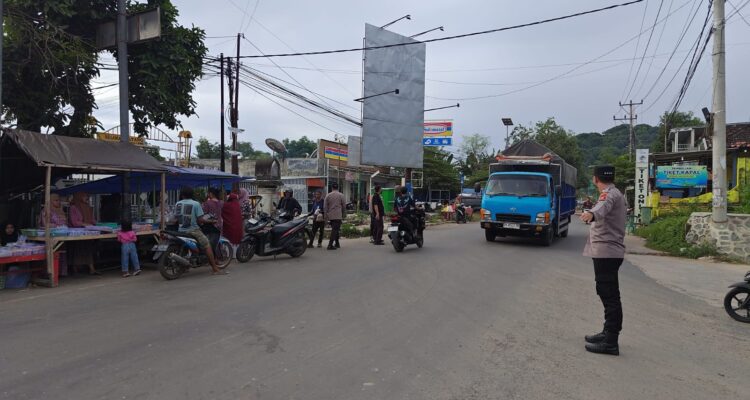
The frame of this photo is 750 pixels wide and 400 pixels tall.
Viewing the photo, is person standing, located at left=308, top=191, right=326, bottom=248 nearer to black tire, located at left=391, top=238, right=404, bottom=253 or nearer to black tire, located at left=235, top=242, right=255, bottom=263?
black tire, located at left=391, top=238, right=404, bottom=253

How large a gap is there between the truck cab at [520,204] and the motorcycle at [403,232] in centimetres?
232

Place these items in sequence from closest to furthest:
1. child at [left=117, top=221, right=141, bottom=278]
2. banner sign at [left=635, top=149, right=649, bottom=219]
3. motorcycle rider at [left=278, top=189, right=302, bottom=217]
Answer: child at [left=117, top=221, right=141, bottom=278]
motorcycle rider at [left=278, top=189, right=302, bottom=217]
banner sign at [left=635, top=149, right=649, bottom=219]

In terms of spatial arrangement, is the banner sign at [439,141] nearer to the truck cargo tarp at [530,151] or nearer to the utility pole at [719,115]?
the truck cargo tarp at [530,151]

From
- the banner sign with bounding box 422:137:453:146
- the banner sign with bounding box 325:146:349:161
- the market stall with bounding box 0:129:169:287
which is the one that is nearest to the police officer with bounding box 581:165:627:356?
the market stall with bounding box 0:129:169:287

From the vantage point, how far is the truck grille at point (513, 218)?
44.8 feet

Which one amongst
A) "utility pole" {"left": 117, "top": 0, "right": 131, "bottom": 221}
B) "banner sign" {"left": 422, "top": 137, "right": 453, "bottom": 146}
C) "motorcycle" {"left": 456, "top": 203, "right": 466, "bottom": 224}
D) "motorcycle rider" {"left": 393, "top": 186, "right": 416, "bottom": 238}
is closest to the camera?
"utility pole" {"left": 117, "top": 0, "right": 131, "bottom": 221}

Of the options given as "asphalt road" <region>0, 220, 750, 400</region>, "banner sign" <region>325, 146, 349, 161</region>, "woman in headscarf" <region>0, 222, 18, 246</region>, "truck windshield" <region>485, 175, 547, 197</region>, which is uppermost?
"banner sign" <region>325, 146, 349, 161</region>

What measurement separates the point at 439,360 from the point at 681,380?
202 centimetres

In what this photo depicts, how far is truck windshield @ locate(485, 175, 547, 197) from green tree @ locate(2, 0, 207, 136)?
8.78 m

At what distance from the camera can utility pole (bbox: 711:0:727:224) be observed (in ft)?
40.1

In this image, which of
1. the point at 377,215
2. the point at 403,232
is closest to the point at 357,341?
the point at 403,232

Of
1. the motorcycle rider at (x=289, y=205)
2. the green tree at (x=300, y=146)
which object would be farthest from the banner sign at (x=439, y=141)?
the green tree at (x=300, y=146)

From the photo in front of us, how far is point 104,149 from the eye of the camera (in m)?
9.16

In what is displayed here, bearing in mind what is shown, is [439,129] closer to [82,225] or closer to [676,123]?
[82,225]
